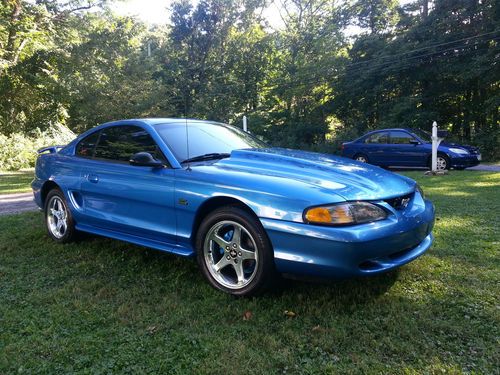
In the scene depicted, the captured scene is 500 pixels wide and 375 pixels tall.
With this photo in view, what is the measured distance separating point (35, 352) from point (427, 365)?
2214mm

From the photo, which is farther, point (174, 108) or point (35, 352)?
point (174, 108)

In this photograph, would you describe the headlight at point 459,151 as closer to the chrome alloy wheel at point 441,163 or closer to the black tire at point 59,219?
the chrome alloy wheel at point 441,163

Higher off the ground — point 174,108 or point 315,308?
point 174,108

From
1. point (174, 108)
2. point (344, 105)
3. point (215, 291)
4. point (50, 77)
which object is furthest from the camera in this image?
point (174, 108)

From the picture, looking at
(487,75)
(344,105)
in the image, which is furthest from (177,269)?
(344,105)

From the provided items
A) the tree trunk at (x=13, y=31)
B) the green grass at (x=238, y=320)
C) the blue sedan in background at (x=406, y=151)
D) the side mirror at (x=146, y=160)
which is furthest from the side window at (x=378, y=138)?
the tree trunk at (x=13, y=31)

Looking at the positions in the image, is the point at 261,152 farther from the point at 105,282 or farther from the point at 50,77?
the point at 50,77

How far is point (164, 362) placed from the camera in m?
2.35

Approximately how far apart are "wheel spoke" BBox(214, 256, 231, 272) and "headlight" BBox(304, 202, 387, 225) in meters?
0.78

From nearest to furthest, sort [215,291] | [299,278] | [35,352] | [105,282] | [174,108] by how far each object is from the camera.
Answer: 1. [35,352]
2. [299,278]
3. [215,291]
4. [105,282]
5. [174,108]

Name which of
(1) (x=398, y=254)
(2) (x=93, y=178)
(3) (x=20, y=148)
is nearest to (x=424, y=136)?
(1) (x=398, y=254)

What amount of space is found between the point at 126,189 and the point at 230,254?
126 cm

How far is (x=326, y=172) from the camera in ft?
10.9

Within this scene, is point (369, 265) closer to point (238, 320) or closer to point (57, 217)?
point (238, 320)
